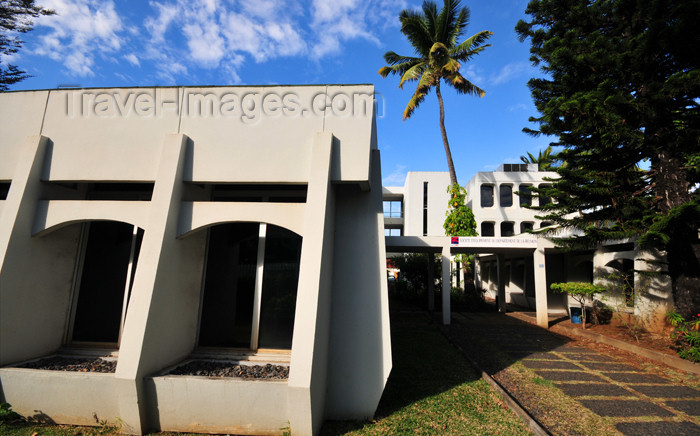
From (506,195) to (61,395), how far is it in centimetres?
2071

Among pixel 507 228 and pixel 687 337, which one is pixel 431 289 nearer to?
pixel 687 337

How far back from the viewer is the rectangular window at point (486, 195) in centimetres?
1989

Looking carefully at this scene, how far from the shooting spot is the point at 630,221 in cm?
744

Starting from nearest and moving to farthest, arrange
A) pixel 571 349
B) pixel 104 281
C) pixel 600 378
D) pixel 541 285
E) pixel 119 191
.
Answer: pixel 104 281, pixel 600 378, pixel 119 191, pixel 571 349, pixel 541 285

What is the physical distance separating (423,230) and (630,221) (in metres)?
16.7

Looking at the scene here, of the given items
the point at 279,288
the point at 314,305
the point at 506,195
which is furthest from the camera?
the point at 506,195

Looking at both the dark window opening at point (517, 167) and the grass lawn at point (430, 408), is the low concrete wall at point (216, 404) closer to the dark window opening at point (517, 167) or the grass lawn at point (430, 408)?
the grass lawn at point (430, 408)

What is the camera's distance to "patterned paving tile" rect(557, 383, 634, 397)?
4875mm

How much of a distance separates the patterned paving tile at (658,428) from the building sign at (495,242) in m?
6.63

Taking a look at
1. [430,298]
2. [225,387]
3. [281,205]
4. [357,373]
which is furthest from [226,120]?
[430,298]

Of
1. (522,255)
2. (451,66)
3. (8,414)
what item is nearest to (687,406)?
(8,414)

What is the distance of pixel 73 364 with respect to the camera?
4.49 meters

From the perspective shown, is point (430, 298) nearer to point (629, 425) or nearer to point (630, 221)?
point (630, 221)

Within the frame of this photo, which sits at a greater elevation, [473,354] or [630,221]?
[630,221]
